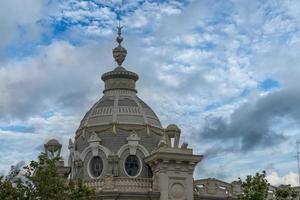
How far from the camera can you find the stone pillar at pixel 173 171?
48312mm

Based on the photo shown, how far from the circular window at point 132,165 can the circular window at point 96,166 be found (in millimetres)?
2223

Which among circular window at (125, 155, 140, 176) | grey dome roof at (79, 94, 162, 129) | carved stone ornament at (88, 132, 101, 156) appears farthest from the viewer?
grey dome roof at (79, 94, 162, 129)

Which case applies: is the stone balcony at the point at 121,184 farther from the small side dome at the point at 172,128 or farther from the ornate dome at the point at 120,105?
the ornate dome at the point at 120,105

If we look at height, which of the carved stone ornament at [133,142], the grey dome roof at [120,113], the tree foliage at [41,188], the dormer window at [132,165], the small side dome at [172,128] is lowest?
the tree foliage at [41,188]

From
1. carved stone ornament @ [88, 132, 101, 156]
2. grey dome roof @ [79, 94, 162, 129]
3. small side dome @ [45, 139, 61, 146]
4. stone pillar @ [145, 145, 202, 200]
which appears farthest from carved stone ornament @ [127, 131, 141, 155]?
small side dome @ [45, 139, 61, 146]

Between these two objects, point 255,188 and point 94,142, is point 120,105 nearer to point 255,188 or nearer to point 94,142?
point 94,142

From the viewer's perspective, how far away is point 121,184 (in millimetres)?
48688

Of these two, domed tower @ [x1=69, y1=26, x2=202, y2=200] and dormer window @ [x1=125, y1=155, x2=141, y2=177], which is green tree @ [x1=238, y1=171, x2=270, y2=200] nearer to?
domed tower @ [x1=69, y1=26, x2=202, y2=200]

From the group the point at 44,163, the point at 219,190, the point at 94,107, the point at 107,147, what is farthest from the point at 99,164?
the point at 44,163

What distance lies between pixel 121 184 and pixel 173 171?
4284 millimetres

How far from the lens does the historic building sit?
4856 centimetres

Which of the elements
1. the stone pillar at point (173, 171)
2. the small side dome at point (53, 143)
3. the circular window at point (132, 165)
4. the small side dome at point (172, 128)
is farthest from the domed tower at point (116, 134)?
the stone pillar at point (173, 171)

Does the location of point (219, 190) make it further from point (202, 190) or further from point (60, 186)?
point (60, 186)

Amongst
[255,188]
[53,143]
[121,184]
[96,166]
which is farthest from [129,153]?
[255,188]
